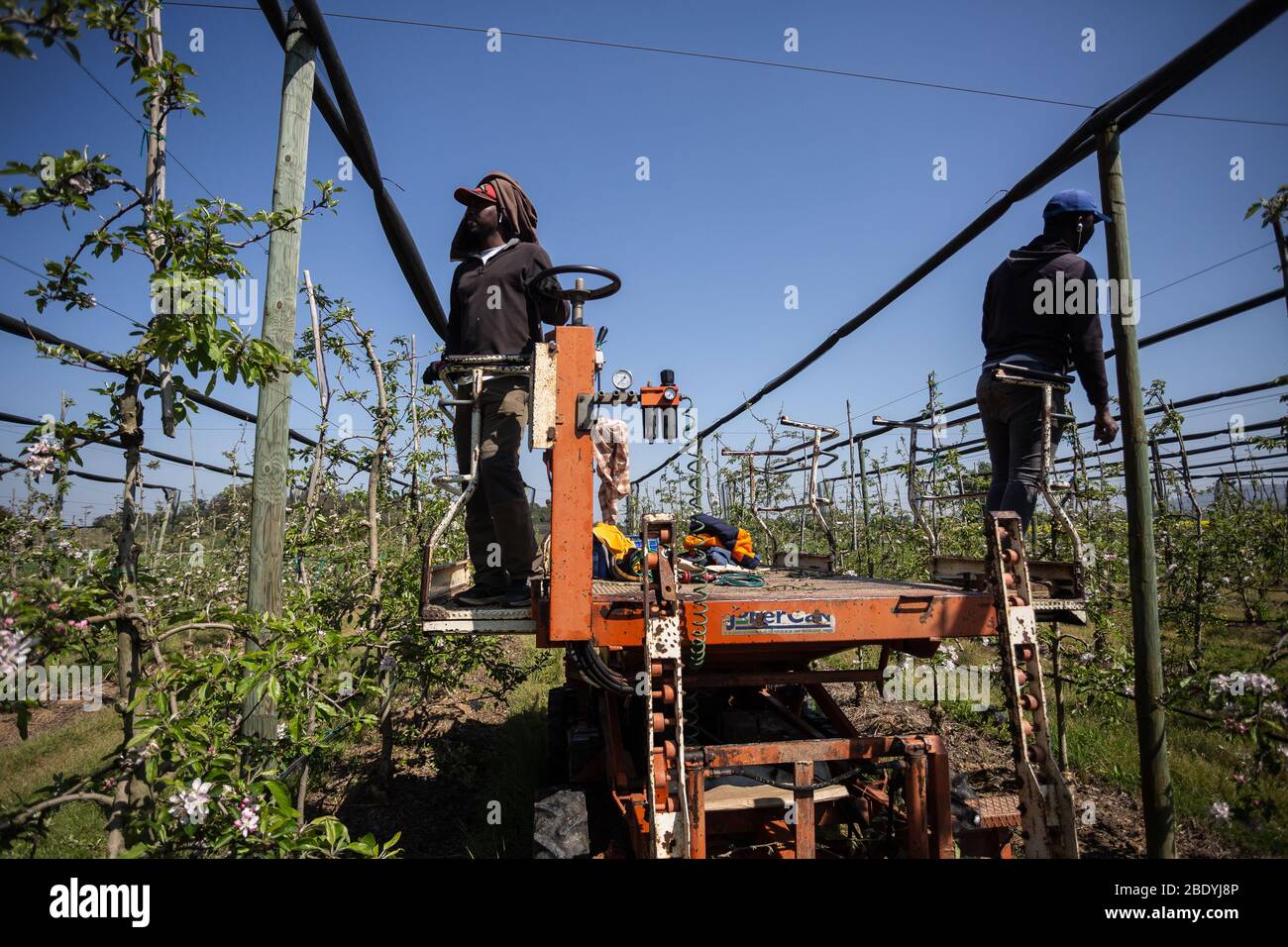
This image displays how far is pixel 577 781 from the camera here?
327 cm

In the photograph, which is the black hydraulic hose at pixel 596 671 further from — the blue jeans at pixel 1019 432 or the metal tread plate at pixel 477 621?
the blue jeans at pixel 1019 432

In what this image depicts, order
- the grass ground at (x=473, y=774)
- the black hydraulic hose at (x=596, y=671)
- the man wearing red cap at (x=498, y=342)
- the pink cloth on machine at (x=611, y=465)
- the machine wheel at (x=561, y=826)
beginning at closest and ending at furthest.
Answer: the black hydraulic hose at (x=596, y=671), the machine wheel at (x=561, y=826), the man wearing red cap at (x=498, y=342), the grass ground at (x=473, y=774), the pink cloth on machine at (x=611, y=465)

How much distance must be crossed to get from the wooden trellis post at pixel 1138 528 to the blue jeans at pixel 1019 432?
628mm

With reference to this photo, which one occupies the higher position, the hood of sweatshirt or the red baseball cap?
the red baseball cap

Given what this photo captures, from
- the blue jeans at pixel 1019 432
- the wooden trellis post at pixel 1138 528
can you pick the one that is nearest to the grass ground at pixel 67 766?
the wooden trellis post at pixel 1138 528

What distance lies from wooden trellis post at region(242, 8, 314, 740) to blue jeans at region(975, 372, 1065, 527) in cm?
330

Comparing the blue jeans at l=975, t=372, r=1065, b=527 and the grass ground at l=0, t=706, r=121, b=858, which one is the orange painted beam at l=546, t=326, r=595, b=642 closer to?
the blue jeans at l=975, t=372, r=1065, b=527

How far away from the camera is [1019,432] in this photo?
3.15 meters

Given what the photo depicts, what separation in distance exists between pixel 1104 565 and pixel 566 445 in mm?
4220

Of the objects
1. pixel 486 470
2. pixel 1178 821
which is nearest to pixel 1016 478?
pixel 1178 821

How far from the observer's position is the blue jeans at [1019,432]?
307 cm

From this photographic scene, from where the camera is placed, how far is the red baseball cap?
11.1ft

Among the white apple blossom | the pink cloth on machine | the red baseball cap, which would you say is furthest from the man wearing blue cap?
the white apple blossom
